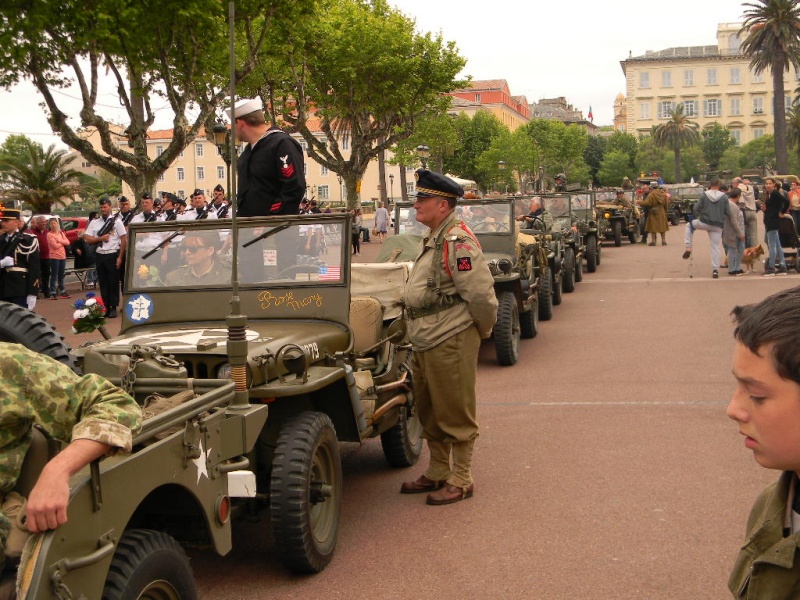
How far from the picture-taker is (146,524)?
3.74 m

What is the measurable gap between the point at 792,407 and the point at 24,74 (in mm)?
20371

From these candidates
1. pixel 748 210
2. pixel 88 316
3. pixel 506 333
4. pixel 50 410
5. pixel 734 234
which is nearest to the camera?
pixel 50 410

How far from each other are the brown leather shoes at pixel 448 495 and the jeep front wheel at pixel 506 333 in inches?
171

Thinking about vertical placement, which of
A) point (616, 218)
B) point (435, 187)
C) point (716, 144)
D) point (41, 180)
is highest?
point (716, 144)

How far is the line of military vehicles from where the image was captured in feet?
9.73

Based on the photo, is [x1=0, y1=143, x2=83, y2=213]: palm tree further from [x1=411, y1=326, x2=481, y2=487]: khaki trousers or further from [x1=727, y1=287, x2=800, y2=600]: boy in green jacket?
[x1=727, y1=287, x2=800, y2=600]: boy in green jacket

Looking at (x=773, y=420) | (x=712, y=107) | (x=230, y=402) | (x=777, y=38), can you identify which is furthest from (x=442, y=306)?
(x=712, y=107)

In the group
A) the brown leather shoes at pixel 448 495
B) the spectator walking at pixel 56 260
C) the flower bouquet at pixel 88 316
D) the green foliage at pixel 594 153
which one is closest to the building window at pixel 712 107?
the green foliage at pixel 594 153

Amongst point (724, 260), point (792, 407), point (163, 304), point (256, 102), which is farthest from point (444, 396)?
point (724, 260)

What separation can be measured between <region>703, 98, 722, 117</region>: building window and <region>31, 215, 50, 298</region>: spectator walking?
11201 cm

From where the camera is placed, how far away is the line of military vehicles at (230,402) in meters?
2.97

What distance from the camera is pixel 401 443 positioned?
6.36 meters

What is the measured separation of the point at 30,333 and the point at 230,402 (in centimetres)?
98

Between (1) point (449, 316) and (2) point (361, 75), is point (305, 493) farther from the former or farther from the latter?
(2) point (361, 75)
